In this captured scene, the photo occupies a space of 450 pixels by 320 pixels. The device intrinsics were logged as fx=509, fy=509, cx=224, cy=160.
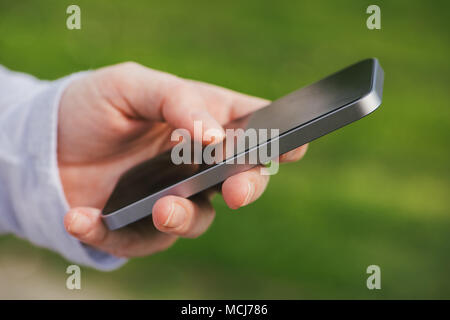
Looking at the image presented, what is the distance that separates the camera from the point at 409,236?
1.50 meters

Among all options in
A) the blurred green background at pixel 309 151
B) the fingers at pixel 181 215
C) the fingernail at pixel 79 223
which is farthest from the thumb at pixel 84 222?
the blurred green background at pixel 309 151

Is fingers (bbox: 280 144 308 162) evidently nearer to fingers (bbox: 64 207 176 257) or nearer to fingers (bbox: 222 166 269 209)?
fingers (bbox: 222 166 269 209)

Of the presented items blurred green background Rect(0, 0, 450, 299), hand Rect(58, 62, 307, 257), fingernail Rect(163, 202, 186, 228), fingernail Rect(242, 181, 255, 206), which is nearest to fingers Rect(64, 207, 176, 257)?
hand Rect(58, 62, 307, 257)

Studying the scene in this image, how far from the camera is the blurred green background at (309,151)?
141 cm

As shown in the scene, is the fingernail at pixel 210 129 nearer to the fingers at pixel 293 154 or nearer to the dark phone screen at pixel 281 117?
the dark phone screen at pixel 281 117

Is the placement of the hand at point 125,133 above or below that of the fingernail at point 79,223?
above

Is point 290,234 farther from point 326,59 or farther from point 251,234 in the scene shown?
point 326,59

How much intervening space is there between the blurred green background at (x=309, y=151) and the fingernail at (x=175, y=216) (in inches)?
25.9

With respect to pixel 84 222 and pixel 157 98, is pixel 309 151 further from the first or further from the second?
pixel 84 222

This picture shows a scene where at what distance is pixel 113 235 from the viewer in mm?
856

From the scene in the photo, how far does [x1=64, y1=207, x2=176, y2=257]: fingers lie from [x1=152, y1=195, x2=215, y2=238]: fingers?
10 centimetres

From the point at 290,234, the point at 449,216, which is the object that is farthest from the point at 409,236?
the point at 290,234
